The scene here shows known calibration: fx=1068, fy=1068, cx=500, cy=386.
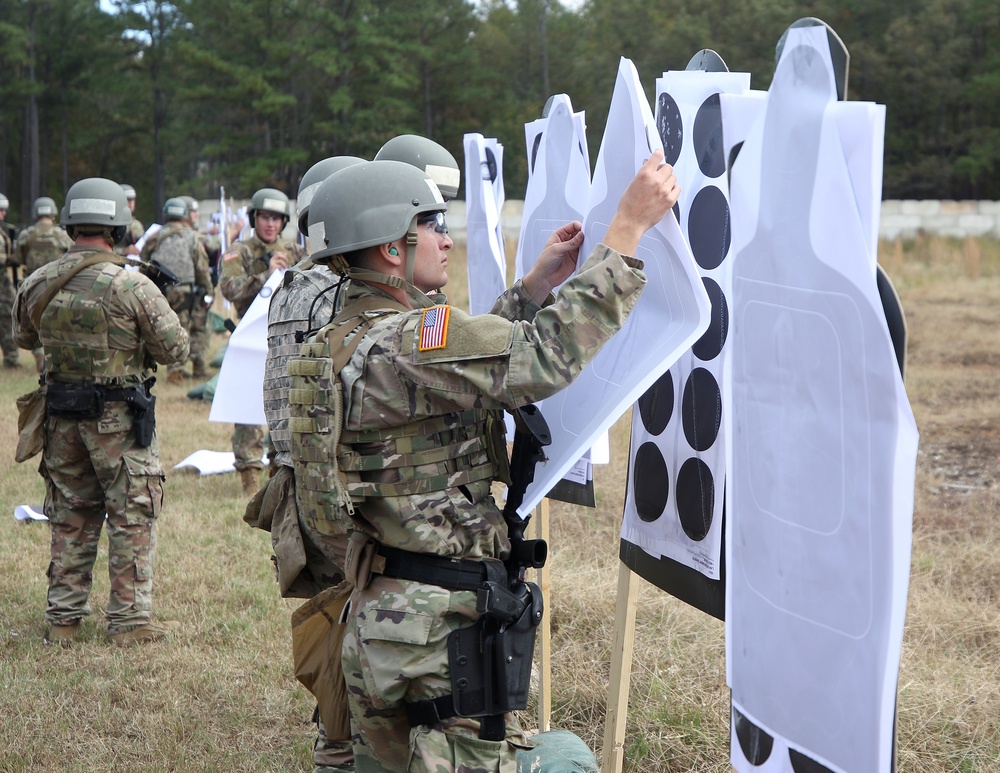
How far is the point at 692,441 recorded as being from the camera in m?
2.77

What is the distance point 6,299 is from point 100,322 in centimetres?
856

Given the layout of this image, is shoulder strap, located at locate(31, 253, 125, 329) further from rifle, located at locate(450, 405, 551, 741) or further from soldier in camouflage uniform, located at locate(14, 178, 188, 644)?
rifle, located at locate(450, 405, 551, 741)

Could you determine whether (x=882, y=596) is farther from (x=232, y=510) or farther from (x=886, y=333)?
(x=232, y=510)

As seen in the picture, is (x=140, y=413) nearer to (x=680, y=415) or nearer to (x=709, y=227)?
(x=680, y=415)

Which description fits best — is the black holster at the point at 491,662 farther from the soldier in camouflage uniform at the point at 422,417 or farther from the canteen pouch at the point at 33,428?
the canteen pouch at the point at 33,428

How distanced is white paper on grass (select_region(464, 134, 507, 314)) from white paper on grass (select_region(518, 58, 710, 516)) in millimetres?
1335

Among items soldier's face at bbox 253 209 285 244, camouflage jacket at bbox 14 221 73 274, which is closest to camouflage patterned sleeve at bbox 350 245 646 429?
soldier's face at bbox 253 209 285 244

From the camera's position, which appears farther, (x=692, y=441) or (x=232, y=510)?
(x=232, y=510)

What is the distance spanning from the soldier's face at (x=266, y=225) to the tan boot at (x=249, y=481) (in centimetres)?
155

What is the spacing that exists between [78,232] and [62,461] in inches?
39.9

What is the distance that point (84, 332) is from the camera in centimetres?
459

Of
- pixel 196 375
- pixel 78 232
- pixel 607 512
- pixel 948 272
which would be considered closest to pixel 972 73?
pixel 948 272

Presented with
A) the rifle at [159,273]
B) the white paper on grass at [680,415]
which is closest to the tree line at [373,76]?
the rifle at [159,273]

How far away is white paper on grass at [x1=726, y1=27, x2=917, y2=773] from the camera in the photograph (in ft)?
6.00
